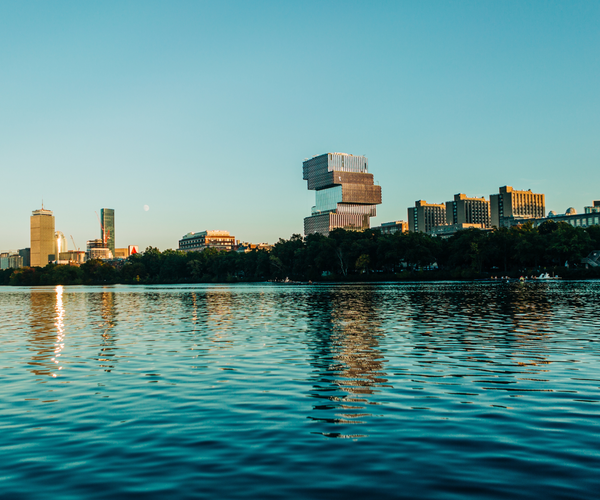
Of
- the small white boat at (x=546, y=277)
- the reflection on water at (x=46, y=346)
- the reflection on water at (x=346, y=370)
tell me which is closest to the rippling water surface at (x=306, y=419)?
the reflection on water at (x=346, y=370)

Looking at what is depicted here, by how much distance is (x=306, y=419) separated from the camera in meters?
15.2

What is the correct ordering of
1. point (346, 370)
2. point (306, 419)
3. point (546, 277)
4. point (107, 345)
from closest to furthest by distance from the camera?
point (306, 419) < point (346, 370) < point (107, 345) < point (546, 277)

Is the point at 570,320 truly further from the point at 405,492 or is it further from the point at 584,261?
the point at 584,261

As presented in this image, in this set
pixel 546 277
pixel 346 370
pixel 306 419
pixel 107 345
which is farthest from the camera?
pixel 546 277

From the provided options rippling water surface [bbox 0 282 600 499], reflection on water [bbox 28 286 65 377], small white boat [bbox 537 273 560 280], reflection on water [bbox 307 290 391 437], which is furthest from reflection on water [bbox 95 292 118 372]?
small white boat [bbox 537 273 560 280]

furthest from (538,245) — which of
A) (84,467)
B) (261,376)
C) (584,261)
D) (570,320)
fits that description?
(84,467)

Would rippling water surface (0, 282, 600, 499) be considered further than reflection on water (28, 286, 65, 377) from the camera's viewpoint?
No

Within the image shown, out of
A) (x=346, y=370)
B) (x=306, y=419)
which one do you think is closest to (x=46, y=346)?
(x=346, y=370)

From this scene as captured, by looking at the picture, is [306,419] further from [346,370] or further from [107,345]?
[107,345]

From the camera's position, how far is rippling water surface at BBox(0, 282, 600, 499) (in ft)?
34.6

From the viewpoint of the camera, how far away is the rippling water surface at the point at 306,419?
10.5 meters

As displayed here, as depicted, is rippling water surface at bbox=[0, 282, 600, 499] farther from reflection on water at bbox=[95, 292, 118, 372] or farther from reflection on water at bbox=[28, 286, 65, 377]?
reflection on water at bbox=[95, 292, 118, 372]

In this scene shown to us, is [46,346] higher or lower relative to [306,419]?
lower

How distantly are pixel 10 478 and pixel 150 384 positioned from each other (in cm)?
972
